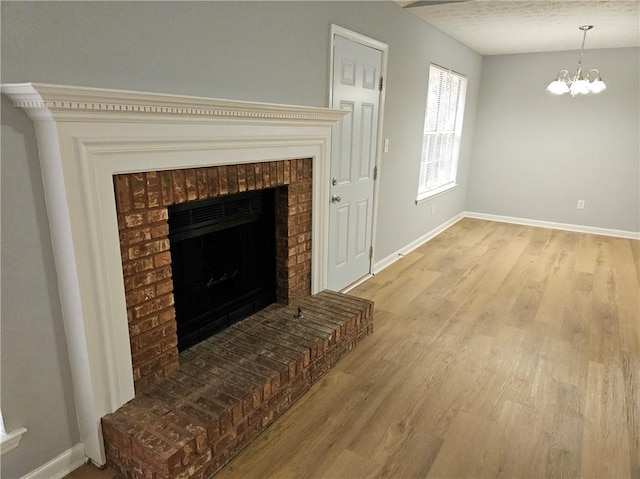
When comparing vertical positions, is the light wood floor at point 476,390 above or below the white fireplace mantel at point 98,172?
below

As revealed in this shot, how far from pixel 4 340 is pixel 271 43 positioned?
1.90 metres

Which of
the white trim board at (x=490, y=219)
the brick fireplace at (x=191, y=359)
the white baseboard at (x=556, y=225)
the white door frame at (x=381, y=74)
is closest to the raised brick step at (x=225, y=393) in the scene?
the brick fireplace at (x=191, y=359)

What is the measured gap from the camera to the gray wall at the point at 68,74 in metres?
1.39

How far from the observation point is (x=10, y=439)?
4.93 feet

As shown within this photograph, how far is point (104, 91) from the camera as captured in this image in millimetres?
1421

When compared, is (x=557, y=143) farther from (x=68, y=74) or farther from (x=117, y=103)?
(x=68, y=74)

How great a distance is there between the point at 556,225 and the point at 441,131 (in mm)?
2344

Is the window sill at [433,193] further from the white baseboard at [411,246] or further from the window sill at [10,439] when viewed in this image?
the window sill at [10,439]

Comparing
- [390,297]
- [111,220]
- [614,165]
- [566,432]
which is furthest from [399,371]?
[614,165]

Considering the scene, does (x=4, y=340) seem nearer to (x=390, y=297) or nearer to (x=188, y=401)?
(x=188, y=401)

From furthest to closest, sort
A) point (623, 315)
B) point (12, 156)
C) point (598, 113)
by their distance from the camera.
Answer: point (598, 113) → point (623, 315) → point (12, 156)

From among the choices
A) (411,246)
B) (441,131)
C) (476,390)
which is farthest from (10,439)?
(441,131)

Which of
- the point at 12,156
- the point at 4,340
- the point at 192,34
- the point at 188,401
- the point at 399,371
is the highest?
the point at 192,34

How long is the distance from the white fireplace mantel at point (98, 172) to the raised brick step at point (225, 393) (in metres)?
0.16
